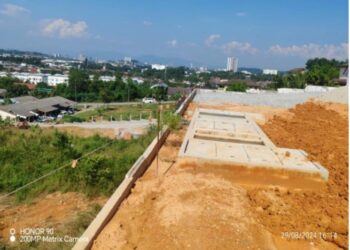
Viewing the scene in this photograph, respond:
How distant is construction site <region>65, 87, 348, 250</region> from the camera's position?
4.96 meters

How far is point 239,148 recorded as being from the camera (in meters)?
9.06

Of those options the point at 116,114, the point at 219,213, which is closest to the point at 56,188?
the point at 219,213

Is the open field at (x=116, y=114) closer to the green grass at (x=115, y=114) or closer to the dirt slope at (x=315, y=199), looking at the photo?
the green grass at (x=115, y=114)

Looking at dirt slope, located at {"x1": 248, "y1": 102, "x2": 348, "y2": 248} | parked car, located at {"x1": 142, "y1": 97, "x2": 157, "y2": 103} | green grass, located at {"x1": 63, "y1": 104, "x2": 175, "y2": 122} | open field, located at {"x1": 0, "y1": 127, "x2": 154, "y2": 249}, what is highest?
parked car, located at {"x1": 142, "y1": 97, "x2": 157, "y2": 103}

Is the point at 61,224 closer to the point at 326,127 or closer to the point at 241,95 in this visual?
the point at 326,127

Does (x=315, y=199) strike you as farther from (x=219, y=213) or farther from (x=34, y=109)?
(x=34, y=109)

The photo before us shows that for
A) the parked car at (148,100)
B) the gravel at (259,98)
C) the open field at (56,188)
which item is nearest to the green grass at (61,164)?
the open field at (56,188)

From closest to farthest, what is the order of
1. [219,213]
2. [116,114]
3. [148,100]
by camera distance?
1. [219,213]
2. [116,114]
3. [148,100]

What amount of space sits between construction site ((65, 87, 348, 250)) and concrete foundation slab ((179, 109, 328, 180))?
0.03 metres

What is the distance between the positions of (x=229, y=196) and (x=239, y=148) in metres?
2.86

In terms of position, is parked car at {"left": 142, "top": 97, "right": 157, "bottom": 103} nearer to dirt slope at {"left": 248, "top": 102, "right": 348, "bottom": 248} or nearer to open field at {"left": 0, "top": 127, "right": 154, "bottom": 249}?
open field at {"left": 0, "top": 127, "right": 154, "bottom": 249}

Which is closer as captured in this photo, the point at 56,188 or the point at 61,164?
the point at 56,188

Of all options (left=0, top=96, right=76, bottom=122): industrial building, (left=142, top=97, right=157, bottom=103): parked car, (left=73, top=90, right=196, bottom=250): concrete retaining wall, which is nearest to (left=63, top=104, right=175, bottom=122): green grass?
(left=0, top=96, right=76, bottom=122): industrial building

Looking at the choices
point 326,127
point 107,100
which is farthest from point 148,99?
point 326,127
